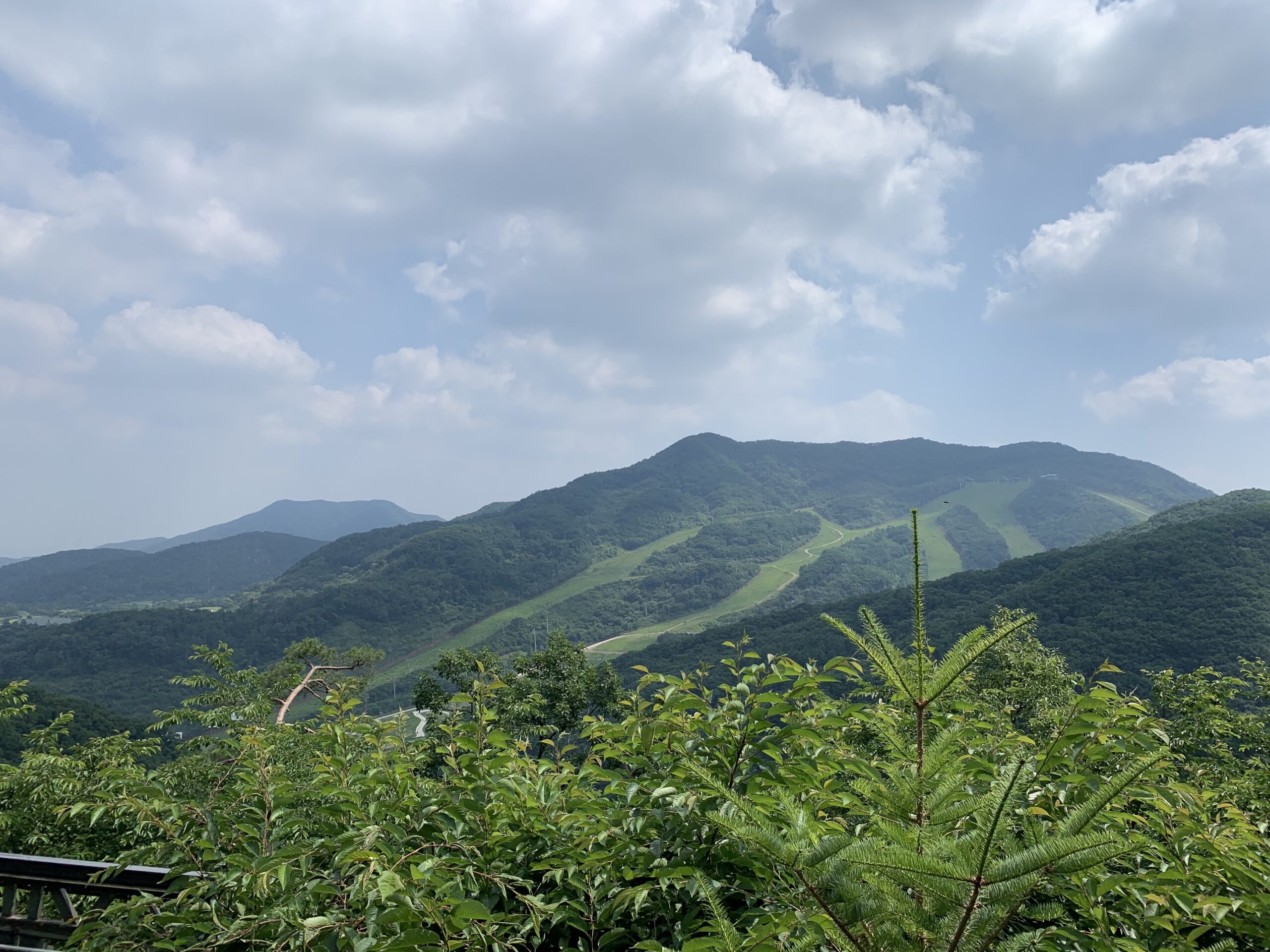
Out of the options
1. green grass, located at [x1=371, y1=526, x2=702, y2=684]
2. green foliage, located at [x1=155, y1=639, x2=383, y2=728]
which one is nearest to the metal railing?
green foliage, located at [x1=155, y1=639, x2=383, y2=728]

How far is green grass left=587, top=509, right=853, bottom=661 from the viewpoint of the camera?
439 feet

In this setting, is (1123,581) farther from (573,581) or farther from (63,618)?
(63,618)

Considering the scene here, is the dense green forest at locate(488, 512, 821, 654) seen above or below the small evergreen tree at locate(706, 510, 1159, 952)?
below

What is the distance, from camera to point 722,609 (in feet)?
514

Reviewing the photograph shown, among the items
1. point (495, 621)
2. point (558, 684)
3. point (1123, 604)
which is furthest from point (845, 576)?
point (558, 684)

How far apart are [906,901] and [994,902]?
0.19 m

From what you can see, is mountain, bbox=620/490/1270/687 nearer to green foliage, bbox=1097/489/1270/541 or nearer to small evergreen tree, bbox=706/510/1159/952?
green foliage, bbox=1097/489/1270/541

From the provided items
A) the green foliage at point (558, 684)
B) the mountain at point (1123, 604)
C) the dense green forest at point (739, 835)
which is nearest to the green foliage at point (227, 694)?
the dense green forest at point (739, 835)

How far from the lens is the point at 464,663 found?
2969cm

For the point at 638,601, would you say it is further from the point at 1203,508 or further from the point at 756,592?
the point at 1203,508

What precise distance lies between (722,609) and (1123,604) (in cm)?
9431

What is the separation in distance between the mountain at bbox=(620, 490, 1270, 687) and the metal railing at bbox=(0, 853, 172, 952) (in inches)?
2207

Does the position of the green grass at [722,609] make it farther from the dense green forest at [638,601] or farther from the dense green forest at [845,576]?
the dense green forest at [845,576]

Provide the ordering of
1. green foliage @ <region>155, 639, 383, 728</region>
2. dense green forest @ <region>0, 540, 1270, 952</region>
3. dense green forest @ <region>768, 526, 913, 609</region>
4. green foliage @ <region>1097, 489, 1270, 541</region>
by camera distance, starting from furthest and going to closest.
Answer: dense green forest @ <region>768, 526, 913, 609</region>
green foliage @ <region>1097, 489, 1270, 541</region>
green foliage @ <region>155, 639, 383, 728</region>
dense green forest @ <region>0, 540, 1270, 952</region>
